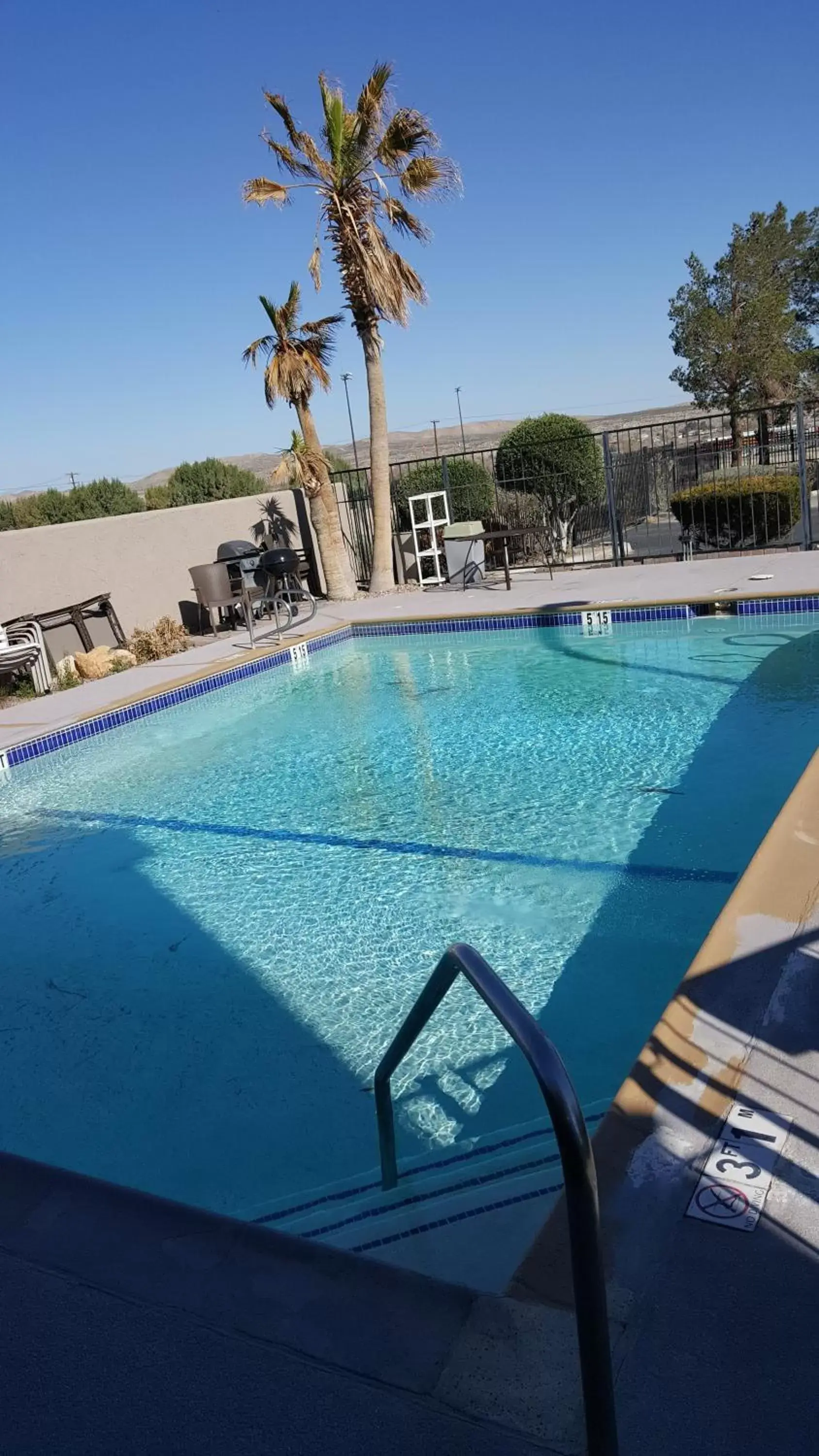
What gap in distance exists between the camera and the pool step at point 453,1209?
223 centimetres

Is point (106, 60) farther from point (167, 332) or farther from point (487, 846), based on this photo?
point (167, 332)

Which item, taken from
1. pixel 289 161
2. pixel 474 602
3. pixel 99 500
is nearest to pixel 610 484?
pixel 474 602

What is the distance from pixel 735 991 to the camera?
2689mm

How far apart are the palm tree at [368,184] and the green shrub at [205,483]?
1884cm

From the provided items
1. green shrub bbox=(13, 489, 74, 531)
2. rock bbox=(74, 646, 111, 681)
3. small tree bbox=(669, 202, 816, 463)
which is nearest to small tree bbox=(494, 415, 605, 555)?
rock bbox=(74, 646, 111, 681)

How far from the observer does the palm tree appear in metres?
11.7

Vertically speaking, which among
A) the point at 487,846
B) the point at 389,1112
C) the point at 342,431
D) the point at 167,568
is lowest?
the point at 487,846

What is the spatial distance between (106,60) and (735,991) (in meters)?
12.7

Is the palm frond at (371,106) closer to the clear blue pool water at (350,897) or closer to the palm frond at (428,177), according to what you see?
the palm frond at (428,177)

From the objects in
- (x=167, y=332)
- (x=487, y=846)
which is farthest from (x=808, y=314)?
(x=487, y=846)

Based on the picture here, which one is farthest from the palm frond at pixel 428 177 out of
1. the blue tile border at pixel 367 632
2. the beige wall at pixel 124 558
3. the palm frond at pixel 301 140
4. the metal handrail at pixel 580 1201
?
the metal handrail at pixel 580 1201

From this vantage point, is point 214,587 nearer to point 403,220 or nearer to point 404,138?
point 403,220

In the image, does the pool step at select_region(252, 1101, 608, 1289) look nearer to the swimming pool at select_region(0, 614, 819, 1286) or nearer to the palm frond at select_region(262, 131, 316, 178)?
the swimming pool at select_region(0, 614, 819, 1286)

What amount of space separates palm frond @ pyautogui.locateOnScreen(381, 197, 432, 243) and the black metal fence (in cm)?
279
